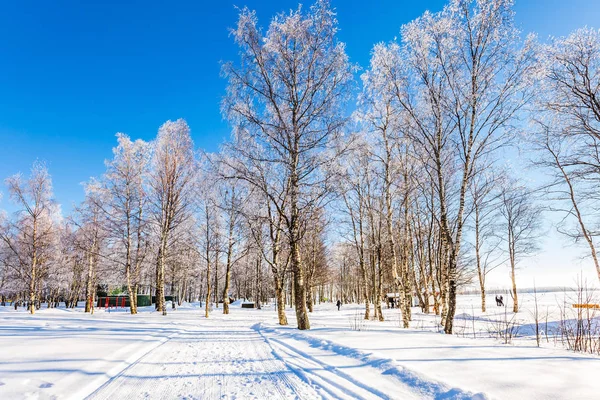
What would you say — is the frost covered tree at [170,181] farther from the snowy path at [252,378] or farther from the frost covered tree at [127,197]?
the snowy path at [252,378]

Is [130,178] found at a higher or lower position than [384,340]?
higher

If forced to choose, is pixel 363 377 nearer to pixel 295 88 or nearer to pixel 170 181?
pixel 295 88

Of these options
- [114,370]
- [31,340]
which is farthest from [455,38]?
[31,340]

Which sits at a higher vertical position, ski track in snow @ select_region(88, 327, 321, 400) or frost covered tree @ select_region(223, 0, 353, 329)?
frost covered tree @ select_region(223, 0, 353, 329)

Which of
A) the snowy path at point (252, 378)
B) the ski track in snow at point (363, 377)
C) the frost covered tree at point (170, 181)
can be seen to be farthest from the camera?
the frost covered tree at point (170, 181)

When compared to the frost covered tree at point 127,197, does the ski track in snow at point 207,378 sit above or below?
below

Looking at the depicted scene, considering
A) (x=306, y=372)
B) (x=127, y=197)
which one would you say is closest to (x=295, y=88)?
(x=306, y=372)

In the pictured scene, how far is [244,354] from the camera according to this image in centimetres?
665

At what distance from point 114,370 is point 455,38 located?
13.5 metres

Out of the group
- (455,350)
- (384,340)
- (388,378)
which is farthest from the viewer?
(384,340)

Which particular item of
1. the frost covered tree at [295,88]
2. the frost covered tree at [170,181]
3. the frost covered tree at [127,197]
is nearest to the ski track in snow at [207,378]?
the frost covered tree at [295,88]

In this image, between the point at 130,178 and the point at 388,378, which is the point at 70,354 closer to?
the point at 388,378

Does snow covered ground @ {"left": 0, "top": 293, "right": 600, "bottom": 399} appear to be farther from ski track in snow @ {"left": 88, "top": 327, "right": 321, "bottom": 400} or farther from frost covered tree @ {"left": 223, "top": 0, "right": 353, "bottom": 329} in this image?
frost covered tree @ {"left": 223, "top": 0, "right": 353, "bottom": 329}

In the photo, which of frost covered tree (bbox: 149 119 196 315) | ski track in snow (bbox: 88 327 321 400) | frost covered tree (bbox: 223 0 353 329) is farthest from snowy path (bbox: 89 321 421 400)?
frost covered tree (bbox: 149 119 196 315)
